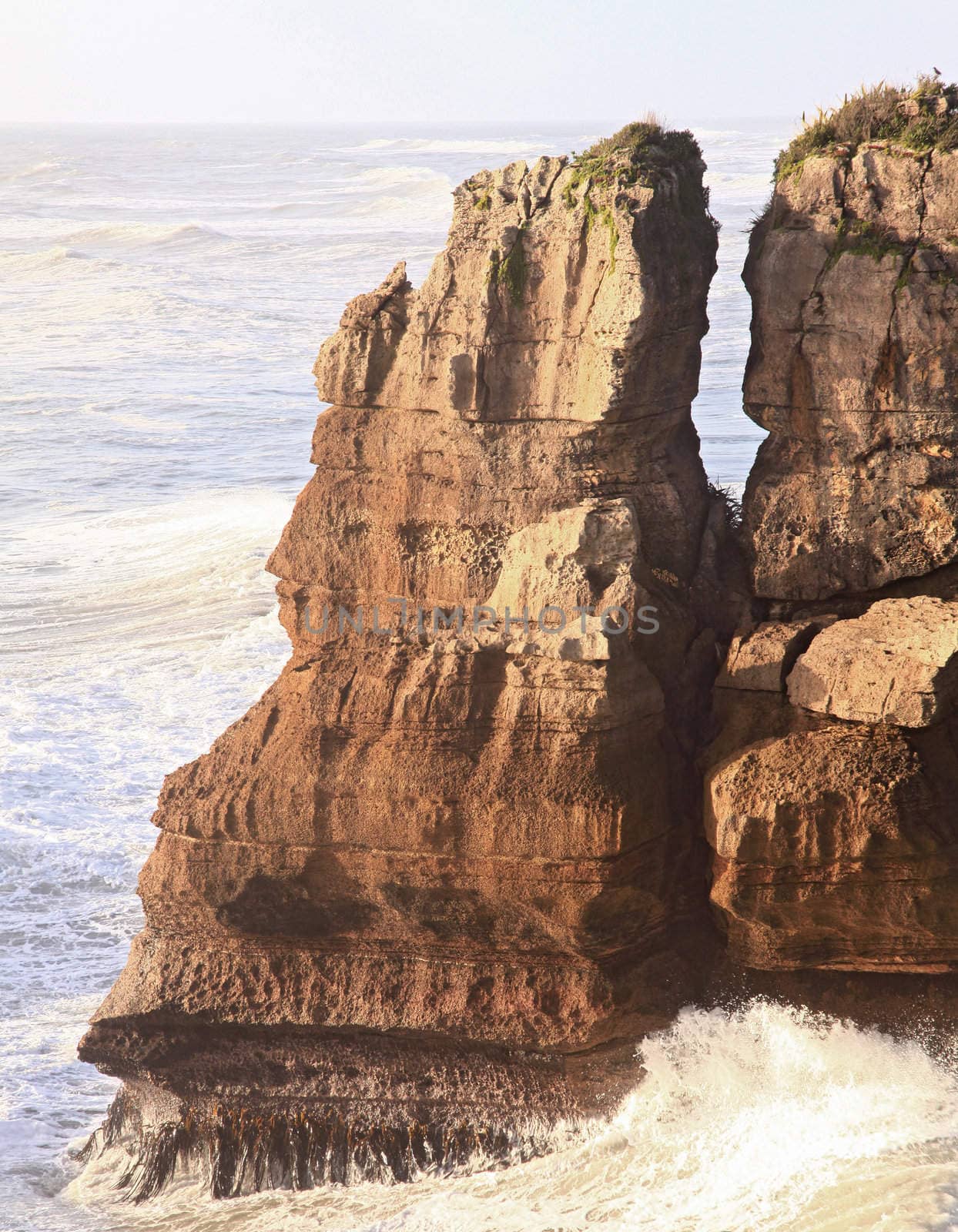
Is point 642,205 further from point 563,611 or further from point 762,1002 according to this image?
point 762,1002

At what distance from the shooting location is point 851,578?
809 centimetres

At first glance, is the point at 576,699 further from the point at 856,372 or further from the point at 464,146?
the point at 464,146

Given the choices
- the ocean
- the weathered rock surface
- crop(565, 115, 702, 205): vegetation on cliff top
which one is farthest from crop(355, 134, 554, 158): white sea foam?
the weathered rock surface

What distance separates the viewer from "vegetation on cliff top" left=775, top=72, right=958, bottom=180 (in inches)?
301

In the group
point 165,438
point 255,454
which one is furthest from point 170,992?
point 165,438

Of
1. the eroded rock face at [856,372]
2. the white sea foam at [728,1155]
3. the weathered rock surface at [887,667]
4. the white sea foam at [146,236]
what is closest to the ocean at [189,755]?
the white sea foam at [728,1155]

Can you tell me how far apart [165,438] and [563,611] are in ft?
72.5

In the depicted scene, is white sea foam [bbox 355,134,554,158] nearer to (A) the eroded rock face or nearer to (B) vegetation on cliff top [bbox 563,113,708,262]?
(B) vegetation on cliff top [bbox 563,113,708,262]

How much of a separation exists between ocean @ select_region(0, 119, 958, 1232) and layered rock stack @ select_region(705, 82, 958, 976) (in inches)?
33.5

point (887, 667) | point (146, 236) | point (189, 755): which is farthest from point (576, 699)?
point (146, 236)

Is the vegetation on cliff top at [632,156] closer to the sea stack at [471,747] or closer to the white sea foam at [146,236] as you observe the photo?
the sea stack at [471,747]

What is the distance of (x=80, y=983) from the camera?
10.9 meters

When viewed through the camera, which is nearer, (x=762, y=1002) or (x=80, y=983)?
(x=762, y=1002)

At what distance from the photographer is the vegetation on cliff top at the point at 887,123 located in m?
7.63
